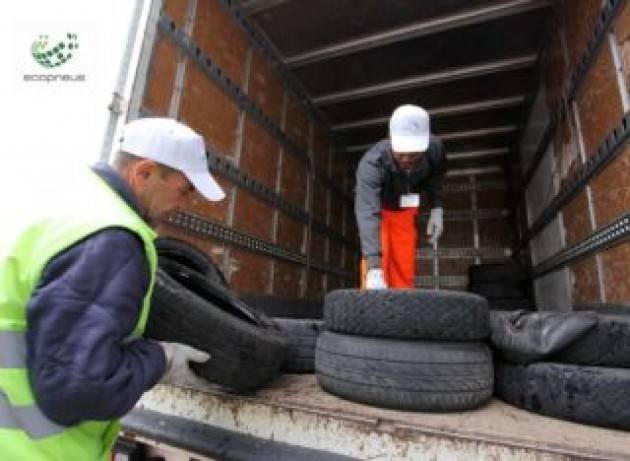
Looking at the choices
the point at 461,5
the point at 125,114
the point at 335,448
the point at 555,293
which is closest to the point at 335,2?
the point at 461,5

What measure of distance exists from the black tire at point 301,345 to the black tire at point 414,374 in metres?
0.46

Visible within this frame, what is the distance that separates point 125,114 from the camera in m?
2.20

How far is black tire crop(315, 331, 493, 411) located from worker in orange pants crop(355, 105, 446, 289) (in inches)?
54.3

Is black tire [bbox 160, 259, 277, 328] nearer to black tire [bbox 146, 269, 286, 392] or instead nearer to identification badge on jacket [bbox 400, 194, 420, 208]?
black tire [bbox 146, 269, 286, 392]

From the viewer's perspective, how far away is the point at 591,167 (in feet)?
9.09

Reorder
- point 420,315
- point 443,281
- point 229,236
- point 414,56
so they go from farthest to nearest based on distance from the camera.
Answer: point 443,281, point 414,56, point 229,236, point 420,315

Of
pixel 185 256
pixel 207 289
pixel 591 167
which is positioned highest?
pixel 591 167

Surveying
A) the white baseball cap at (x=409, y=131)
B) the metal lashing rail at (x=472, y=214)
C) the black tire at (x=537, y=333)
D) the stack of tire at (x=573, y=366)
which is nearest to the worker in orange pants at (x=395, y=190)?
the white baseball cap at (x=409, y=131)

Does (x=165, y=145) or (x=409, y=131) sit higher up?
(x=409, y=131)

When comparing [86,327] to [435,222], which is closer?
[86,327]

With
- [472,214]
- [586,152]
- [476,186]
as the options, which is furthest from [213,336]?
[476,186]

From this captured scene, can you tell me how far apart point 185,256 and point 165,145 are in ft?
2.02

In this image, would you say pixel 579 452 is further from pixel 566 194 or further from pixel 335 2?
pixel 335 2

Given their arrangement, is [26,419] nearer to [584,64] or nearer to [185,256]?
[185,256]
